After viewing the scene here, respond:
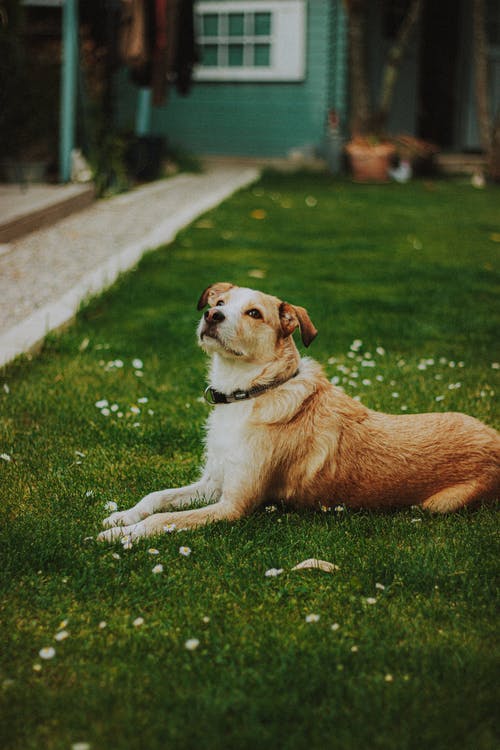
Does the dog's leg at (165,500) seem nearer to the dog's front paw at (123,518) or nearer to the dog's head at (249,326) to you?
the dog's front paw at (123,518)

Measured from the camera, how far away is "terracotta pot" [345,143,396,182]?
1560 centimetres

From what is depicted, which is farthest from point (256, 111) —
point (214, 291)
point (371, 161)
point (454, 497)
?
point (454, 497)

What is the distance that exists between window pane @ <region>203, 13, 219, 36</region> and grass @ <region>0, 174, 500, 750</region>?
13.7 meters

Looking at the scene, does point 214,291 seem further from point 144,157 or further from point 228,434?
point 144,157

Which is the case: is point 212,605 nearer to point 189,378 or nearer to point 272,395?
point 272,395

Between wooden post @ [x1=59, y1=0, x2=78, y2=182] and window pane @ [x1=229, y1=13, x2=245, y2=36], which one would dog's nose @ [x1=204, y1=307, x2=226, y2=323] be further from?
window pane @ [x1=229, y1=13, x2=245, y2=36]

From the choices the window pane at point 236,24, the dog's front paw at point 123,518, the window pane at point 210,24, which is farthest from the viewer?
the window pane at point 210,24

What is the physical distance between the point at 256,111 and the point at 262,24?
1725mm

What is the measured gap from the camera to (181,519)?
Result: 3.45 m

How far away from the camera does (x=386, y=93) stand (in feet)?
51.2

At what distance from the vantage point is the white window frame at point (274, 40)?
17422mm

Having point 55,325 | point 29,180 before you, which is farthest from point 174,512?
point 29,180

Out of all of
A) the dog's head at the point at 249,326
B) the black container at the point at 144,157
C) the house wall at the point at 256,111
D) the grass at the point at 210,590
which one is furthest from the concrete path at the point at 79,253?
the house wall at the point at 256,111

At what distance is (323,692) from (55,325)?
13.7ft
